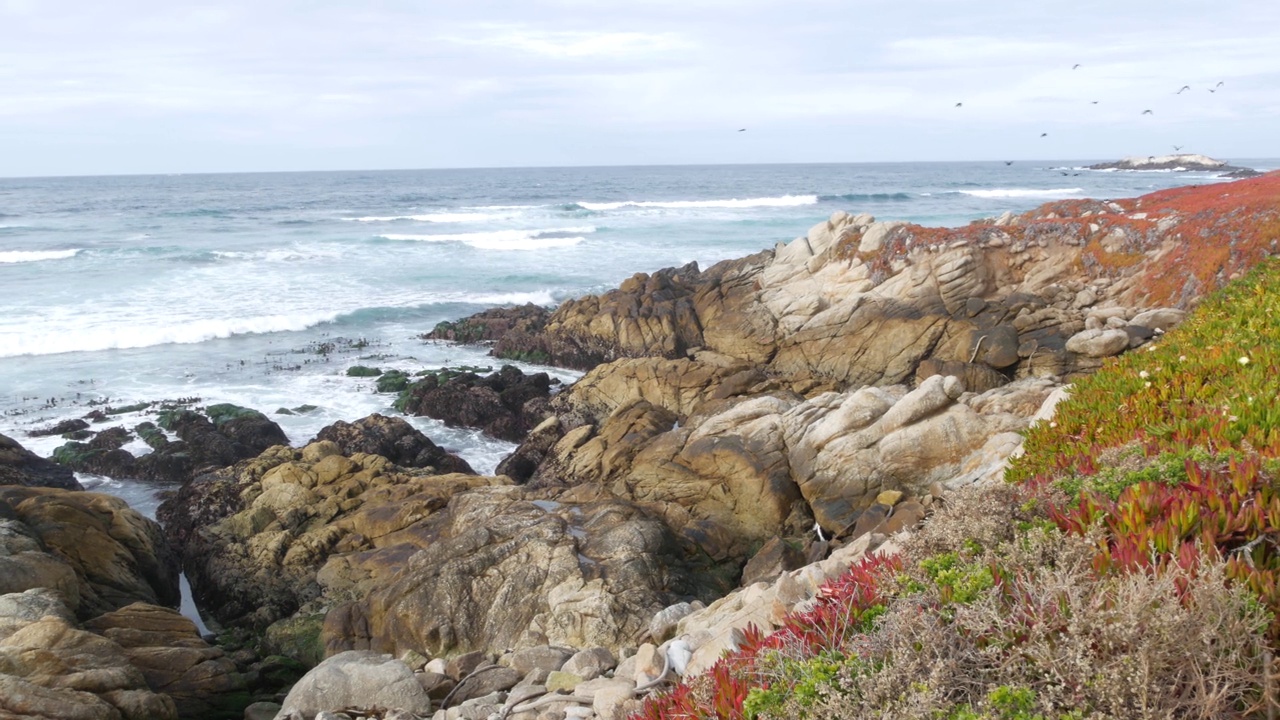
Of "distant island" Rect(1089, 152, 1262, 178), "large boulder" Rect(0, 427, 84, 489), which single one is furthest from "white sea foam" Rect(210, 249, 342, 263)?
"distant island" Rect(1089, 152, 1262, 178)

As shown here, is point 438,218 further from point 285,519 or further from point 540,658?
point 540,658

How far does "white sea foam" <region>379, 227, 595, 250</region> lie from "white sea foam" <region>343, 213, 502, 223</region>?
30.8ft

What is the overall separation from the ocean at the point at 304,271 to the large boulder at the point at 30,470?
36.2 inches

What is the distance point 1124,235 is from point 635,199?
7389 centimetres

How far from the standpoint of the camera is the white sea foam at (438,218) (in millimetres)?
72500

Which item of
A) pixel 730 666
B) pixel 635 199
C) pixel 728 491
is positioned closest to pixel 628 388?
pixel 728 491

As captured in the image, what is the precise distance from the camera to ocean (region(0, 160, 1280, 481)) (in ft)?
84.3

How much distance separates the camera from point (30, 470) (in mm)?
17234

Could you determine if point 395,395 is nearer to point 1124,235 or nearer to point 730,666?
point 1124,235

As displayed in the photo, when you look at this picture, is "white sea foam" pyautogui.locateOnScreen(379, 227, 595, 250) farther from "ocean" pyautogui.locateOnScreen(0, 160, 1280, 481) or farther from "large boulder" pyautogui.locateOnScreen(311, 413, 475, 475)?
"large boulder" pyautogui.locateOnScreen(311, 413, 475, 475)

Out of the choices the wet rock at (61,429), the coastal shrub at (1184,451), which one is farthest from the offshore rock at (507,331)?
the coastal shrub at (1184,451)

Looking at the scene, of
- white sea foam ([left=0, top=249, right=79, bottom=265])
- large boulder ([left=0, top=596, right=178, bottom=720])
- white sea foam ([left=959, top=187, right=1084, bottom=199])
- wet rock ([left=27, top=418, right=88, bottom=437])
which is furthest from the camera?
white sea foam ([left=959, top=187, right=1084, bottom=199])

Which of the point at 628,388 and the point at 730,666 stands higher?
the point at 730,666

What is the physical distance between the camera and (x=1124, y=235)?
22344 millimetres
